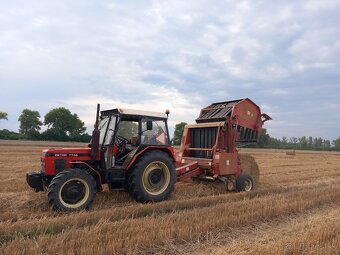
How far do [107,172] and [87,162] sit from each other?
1.47ft

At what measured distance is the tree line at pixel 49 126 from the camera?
190 feet

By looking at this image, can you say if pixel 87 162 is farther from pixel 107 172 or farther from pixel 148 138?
pixel 148 138

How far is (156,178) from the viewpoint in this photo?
8070 millimetres

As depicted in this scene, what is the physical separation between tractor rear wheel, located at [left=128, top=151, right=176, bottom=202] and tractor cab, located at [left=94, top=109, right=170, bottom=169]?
26 centimetres

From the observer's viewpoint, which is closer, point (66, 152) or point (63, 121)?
point (66, 152)

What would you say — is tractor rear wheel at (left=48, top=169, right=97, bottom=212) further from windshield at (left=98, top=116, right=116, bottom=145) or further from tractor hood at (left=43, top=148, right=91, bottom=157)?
windshield at (left=98, top=116, right=116, bottom=145)

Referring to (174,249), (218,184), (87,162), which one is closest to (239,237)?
(174,249)

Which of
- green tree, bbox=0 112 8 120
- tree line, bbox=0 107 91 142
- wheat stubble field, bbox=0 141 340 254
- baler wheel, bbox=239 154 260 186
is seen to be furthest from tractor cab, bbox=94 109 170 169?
green tree, bbox=0 112 8 120

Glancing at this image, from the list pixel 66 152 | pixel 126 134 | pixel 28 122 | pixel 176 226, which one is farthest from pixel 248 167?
pixel 28 122

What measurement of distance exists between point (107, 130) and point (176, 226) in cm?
309

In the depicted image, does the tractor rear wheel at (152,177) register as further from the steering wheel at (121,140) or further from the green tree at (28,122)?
the green tree at (28,122)

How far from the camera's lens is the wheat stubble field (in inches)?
183

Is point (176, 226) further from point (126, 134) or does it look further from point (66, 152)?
point (126, 134)

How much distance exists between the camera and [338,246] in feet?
15.3
